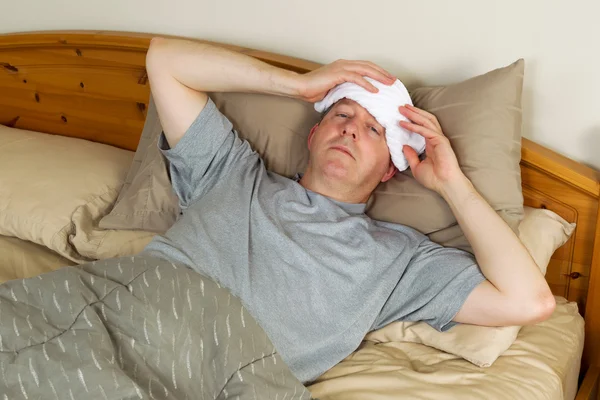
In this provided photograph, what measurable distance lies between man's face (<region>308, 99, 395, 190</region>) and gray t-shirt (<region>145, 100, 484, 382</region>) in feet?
0.26

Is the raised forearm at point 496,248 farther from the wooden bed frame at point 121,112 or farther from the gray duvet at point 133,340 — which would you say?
the gray duvet at point 133,340

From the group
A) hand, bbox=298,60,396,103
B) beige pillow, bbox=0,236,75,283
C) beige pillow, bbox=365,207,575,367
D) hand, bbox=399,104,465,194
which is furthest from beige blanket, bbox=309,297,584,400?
beige pillow, bbox=0,236,75,283

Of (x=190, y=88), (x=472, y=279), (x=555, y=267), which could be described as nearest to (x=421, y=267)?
(x=472, y=279)

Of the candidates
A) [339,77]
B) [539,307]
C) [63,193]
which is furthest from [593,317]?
[63,193]

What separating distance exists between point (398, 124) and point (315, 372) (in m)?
0.56

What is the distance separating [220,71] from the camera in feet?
5.61

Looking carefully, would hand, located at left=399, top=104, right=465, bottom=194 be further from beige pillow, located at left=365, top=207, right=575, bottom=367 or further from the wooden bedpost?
the wooden bedpost

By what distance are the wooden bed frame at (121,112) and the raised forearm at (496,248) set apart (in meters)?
0.28

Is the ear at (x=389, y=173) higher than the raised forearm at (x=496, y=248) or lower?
higher

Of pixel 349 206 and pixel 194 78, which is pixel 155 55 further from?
pixel 349 206

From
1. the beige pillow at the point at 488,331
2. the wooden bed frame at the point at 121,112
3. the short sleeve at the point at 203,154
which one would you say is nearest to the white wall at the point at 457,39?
the wooden bed frame at the point at 121,112

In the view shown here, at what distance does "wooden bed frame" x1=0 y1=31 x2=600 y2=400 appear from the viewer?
5.61 feet

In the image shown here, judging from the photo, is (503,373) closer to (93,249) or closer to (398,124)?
(398,124)

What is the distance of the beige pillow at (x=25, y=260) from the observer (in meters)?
1.82
